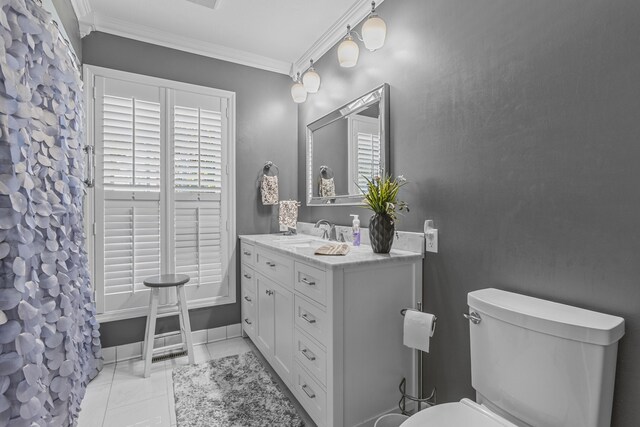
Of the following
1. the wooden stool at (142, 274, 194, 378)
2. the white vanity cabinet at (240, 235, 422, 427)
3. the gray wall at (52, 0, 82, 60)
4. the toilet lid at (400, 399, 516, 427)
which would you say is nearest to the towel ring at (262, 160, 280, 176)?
the wooden stool at (142, 274, 194, 378)

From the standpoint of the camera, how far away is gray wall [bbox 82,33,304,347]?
2410 mm

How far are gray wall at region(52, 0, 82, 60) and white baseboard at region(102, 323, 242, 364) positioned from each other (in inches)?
85.9

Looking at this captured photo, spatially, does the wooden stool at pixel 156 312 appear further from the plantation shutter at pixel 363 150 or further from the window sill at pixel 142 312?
the plantation shutter at pixel 363 150

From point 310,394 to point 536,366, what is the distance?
3.42ft

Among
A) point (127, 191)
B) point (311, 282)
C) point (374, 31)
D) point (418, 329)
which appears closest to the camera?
point (418, 329)

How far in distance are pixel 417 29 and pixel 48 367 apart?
7.79 feet

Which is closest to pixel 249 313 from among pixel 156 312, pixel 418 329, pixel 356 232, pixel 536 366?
pixel 156 312

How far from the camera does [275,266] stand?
6.56 ft

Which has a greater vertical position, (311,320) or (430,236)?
(430,236)

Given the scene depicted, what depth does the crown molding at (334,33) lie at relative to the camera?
2.10m

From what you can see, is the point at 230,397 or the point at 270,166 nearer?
the point at 230,397

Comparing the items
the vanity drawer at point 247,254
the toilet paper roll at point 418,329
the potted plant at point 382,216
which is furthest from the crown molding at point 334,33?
the toilet paper roll at point 418,329

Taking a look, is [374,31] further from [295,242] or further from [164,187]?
[164,187]

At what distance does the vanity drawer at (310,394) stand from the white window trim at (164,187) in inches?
47.0
